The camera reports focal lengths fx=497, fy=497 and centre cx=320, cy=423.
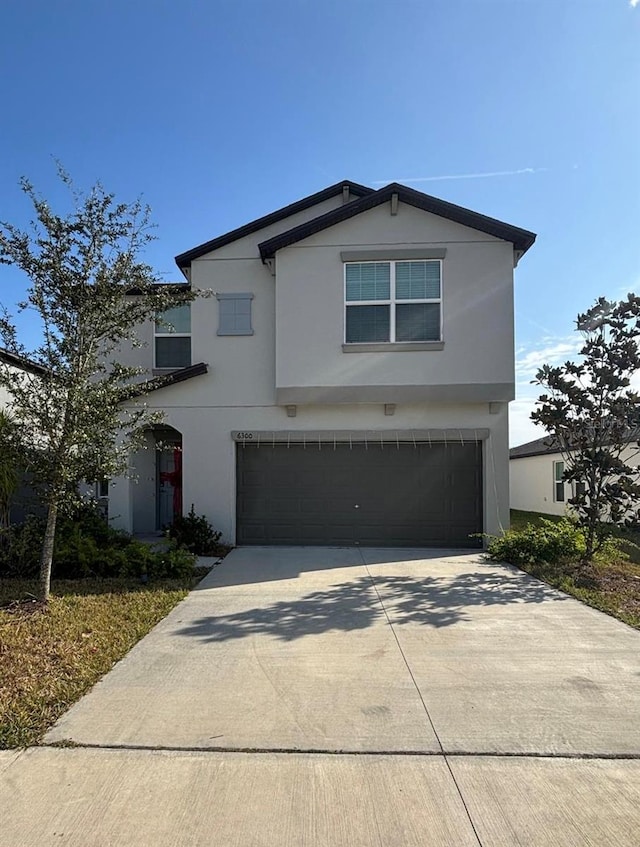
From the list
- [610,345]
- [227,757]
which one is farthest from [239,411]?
[227,757]

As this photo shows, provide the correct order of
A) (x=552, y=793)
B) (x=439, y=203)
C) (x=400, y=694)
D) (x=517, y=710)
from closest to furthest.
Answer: (x=552, y=793) < (x=517, y=710) < (x=400, y=694) < (x=439, y=203)

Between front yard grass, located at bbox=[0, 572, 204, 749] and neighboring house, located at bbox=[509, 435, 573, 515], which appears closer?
front yard grass, located at bbox=[0, 572, 204, 749]

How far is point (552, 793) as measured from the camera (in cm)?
280

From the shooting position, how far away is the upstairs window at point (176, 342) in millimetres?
11969

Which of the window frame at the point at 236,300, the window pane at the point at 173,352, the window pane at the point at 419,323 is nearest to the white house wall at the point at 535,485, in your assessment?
the window pane at the point at 419,323

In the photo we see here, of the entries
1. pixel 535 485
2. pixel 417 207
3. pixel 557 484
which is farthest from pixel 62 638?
pixel 535 485

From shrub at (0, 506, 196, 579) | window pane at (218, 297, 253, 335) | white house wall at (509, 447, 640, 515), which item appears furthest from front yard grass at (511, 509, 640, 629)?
white house wall at (509, 447, 640, 515)

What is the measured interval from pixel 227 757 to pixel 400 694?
148cm

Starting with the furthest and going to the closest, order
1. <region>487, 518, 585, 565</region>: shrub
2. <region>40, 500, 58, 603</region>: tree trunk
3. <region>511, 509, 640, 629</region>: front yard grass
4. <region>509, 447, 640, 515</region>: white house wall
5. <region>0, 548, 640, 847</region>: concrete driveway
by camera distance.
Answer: <region>509, 447, 640, 515</region>: white house wall
<region>487, 518, 585, 565</region>: shrub
<region>511, 509, 640, 629</region>: front yard grass
<region>40, 500, 58, 603</region>: tree trunk
<region>0, 548, 640, 847</region>: concrete driveway

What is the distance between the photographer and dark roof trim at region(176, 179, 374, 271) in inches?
432

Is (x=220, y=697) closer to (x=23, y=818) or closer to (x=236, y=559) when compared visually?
(x=23, y=818)

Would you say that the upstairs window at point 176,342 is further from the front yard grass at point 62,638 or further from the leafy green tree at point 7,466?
the front yard grass at point 62,638

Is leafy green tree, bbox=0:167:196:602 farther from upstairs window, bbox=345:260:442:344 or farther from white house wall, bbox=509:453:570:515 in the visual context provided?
white house wall, bbox=509:453:570:515

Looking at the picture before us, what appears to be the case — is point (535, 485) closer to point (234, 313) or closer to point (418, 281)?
point (418, 281)
